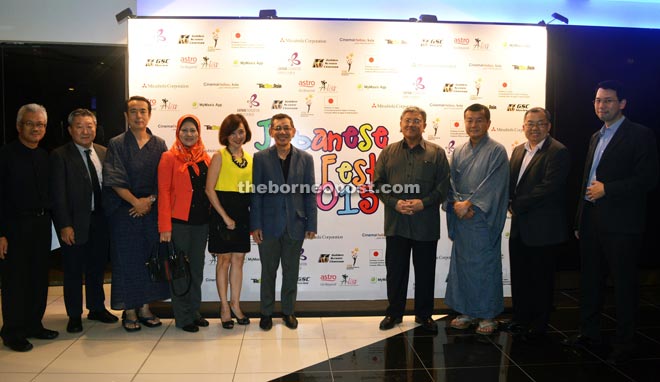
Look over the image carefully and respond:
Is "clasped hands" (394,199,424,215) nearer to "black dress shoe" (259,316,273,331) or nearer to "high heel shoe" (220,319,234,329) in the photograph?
"black dress shoe" (259,316,273,331)

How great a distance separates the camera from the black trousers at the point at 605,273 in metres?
3.33

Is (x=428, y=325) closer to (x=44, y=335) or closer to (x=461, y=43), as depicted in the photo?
(x=461, y=43)

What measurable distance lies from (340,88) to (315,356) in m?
2.21

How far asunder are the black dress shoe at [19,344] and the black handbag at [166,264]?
87 centimetres

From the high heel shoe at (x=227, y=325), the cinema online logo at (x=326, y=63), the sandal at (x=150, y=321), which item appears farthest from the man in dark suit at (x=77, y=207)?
the cinema online logo at (x=326, y=63)

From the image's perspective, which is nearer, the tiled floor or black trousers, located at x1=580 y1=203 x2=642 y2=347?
the tiled floor

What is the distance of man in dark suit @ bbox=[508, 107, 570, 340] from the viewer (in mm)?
3654

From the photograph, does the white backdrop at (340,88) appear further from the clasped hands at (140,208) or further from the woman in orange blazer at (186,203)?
the clasped hands at (140,208)

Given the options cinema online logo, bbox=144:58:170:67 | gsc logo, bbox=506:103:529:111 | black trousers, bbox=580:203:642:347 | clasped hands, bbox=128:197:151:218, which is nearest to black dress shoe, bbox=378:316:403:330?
black trousers, bbox=580:203:642:347

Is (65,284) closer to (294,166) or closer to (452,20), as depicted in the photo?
(294,166)

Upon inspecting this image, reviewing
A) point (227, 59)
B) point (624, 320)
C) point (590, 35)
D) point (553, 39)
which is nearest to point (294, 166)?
point (227, 59)

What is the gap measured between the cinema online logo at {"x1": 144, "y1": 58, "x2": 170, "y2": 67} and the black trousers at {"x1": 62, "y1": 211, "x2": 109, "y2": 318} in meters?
1.28

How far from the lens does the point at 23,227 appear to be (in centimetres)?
351

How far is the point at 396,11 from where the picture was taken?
4.81m
